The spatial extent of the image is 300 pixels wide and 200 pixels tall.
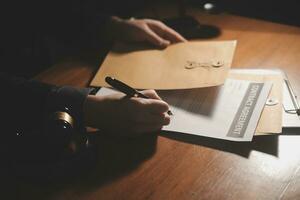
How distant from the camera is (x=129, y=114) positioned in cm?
82

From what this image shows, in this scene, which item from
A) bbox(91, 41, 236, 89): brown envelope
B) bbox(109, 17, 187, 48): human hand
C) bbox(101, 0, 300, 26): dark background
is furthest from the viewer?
bbox(101, 0, 300, 26): dark background

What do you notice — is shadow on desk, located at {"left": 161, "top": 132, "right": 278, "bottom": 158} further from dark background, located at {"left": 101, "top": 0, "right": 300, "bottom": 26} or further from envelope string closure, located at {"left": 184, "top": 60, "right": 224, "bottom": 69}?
dark background, located at {"left": 101, "top": 0, "right": 300, "bottom": 26}

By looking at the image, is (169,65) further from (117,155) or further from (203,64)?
(117,155)

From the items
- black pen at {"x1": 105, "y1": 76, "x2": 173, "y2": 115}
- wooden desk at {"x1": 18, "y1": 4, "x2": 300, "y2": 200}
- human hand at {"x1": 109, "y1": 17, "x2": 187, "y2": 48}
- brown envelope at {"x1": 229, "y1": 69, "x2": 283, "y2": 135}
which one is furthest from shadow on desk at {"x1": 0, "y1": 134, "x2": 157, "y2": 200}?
human hand at {"x1": 109, "y1": 17, "x2": 187, "y2": 48}

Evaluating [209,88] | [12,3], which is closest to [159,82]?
[209,88]

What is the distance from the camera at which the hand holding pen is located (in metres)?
0.81

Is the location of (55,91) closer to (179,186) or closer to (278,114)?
(179,186)

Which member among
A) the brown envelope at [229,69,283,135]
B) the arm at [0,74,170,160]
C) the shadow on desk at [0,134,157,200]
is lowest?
the shadow on desk at [0,134,157,200]

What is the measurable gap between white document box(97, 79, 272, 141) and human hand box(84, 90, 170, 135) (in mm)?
43

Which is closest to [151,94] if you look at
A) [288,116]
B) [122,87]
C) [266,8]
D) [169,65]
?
[122,87]

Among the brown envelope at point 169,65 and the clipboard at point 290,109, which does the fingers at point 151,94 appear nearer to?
the brown envelope at point 169,65

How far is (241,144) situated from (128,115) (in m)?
0.24

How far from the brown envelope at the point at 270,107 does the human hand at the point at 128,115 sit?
8.0 inches

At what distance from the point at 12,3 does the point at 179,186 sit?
112cm
